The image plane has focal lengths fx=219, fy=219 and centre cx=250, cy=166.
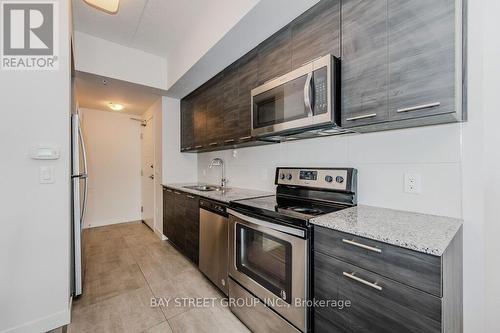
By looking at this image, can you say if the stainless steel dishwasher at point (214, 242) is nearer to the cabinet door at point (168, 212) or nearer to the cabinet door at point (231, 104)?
the cabinet door at point (231, 104)

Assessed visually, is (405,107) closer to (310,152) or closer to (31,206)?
(310,152)

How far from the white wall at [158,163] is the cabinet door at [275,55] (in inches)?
91.1

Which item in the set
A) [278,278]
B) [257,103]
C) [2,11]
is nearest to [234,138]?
[257,103]

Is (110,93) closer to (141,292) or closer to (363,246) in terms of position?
(141,292)

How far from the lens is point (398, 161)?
138cm

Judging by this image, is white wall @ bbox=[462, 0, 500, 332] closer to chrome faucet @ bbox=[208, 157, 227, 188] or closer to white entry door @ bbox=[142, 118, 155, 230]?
chrome faucet @ bbox=[208, 157, 227, 188]

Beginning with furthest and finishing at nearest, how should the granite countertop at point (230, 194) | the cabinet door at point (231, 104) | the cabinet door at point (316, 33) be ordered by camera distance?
the cabinet door at point (231, 104) < the granite countertop at point (230, 194) < the cabinet door at point (316, 33)

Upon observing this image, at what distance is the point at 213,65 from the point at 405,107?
78.6 inches

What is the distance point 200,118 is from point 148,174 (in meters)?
2.06

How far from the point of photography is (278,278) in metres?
1.39

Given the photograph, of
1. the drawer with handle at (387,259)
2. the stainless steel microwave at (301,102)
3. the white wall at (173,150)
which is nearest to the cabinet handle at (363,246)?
the drawer with handle at (387,259)

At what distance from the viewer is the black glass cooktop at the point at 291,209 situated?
4.21ft

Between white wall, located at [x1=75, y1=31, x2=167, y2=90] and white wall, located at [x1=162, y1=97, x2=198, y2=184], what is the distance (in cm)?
51

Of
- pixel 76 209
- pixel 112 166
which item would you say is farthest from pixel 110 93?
pixel 76 209
